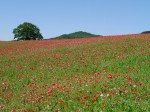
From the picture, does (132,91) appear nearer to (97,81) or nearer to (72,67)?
(97,81)

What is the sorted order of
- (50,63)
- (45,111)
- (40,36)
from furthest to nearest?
(40,36), (50,63), (45,111)

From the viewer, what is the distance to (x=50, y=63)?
940 inches

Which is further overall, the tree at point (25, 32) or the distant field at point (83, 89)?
the tree at point (25, 32)

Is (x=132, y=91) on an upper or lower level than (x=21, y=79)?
upper

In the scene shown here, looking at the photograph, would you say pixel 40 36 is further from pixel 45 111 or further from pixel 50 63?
pixel 45 111

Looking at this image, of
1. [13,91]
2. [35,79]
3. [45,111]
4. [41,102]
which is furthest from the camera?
[35,79]

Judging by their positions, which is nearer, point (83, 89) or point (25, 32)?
point (83, 89)

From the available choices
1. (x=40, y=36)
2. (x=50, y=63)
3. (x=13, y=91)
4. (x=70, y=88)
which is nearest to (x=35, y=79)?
(x=13, y=91)

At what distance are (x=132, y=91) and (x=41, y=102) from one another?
3160 mm

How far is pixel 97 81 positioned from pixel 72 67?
7880mm

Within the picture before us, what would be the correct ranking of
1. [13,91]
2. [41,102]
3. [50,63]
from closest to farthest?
[41,102] → [13,91] → [50,63]

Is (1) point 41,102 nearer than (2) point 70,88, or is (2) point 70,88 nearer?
(1) point 41,102

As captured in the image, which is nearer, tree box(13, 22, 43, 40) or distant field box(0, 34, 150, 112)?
distant field box(0, 34, 150, 112)

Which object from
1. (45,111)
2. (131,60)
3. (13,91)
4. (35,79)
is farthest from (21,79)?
(45,111)
